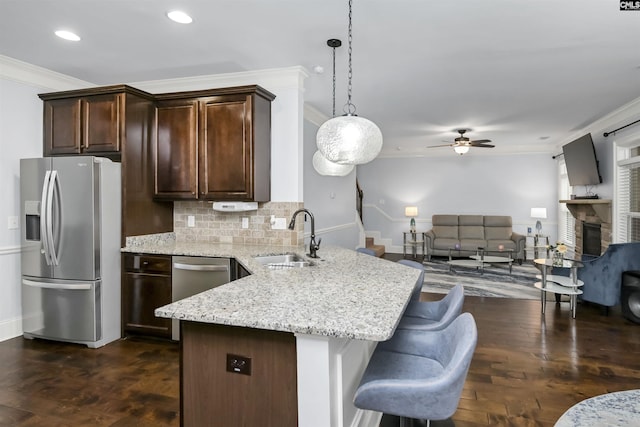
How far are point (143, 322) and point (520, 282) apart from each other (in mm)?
5692

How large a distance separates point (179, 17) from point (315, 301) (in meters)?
2.32

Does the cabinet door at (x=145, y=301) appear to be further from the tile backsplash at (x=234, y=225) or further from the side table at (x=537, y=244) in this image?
the side table at (x=537, y=244)

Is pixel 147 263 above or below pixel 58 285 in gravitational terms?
above

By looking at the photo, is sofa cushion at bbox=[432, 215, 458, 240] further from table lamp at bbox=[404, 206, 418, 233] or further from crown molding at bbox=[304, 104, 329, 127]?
crown molding at bbox=[304, 104, 329, 127]

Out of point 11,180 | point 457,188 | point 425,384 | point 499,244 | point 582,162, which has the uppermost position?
point 582,162

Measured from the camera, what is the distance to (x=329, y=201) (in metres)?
6.59

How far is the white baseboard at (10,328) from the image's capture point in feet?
12.2

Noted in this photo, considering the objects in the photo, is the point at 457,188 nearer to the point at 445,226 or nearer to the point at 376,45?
the point at 445,226

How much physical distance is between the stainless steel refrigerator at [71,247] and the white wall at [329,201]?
264 cm

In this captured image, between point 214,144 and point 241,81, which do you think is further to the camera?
point 241,81

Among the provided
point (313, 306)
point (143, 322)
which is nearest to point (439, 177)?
point (143, 322)

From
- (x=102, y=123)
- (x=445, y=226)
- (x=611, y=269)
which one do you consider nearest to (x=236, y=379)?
(x=102, y=123)

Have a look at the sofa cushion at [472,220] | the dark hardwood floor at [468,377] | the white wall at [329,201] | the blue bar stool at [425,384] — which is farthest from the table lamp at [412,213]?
the blue bar stool at [425,384]

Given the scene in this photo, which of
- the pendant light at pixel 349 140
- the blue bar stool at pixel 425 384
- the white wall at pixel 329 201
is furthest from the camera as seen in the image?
the white wall at pixel 329 201
